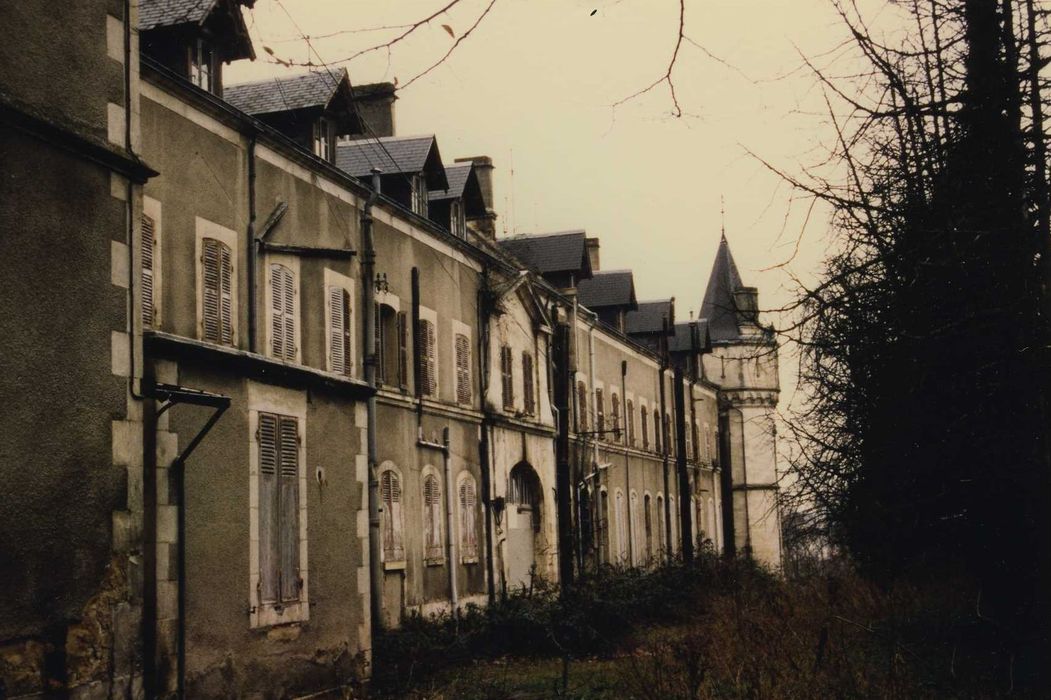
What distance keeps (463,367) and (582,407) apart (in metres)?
9.59

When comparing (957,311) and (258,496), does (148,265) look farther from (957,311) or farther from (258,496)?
(957,311)

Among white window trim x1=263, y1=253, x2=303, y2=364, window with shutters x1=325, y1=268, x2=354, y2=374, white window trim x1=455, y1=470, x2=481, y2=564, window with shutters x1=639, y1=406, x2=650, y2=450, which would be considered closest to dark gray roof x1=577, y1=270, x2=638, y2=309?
window with shutters x1=639, y1=406, x2=650, y2=450

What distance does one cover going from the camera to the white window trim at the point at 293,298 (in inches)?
653

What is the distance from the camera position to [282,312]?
1700 centimetres

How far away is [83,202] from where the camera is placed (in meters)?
9.44

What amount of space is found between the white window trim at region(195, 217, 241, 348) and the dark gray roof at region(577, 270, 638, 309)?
23185mm

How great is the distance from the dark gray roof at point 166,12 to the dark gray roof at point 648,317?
29304mm

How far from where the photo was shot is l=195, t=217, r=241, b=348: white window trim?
15.0 meters

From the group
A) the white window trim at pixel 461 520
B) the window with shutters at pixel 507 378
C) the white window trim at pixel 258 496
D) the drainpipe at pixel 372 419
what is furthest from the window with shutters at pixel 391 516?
the window with shutters at pixel 507 378

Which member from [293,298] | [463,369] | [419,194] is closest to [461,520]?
[463,369]

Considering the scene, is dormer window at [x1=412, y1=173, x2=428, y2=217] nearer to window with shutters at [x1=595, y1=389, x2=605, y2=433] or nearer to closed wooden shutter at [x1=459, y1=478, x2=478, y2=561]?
closed wooden shutter at [x1=459, y1=478, x2=478, y2=561]

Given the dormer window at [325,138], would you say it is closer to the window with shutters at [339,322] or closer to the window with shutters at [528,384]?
the window with shutters at [339,322]

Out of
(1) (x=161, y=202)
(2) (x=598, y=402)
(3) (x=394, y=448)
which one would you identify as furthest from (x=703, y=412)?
(1) (x=161, y=202)

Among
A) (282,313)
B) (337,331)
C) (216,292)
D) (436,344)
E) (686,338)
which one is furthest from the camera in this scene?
(686,338)
